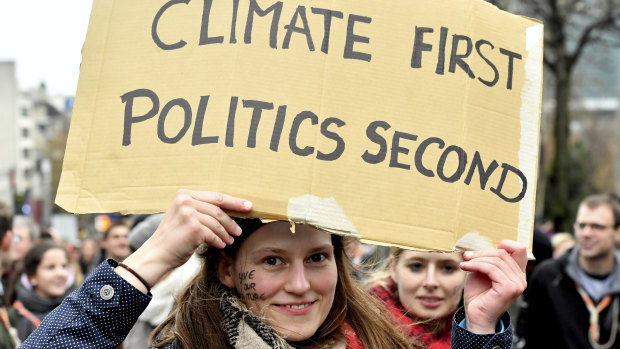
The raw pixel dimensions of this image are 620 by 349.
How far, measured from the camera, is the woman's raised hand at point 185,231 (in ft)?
6.39

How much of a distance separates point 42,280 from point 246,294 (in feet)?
12.9

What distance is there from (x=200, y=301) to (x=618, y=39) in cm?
2241

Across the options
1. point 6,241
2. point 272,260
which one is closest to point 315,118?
point 272,260

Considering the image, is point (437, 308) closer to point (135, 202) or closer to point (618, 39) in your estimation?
point (135, 202)

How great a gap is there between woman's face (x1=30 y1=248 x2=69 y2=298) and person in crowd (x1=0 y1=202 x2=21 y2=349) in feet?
1.78

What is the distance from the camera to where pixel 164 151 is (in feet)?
6.91

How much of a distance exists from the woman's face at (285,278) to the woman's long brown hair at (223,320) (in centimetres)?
9

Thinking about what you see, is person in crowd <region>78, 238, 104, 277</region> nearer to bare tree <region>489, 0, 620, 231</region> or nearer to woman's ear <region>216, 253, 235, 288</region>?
woman's ear <region>216, 253, 235, 288</region>

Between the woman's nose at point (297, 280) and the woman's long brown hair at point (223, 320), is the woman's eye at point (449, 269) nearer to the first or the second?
the woman's long brown hair at point (223, 320)

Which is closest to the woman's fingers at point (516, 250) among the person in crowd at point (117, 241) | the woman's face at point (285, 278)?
the woman's face at point (285, 278)

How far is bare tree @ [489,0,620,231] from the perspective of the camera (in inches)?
772

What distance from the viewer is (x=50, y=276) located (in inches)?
225

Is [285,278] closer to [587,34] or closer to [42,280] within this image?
[42,280]

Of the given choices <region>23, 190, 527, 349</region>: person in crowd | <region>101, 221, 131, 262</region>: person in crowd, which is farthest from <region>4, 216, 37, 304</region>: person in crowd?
<region>23, 190, 527, 349</region>: person in crowd
